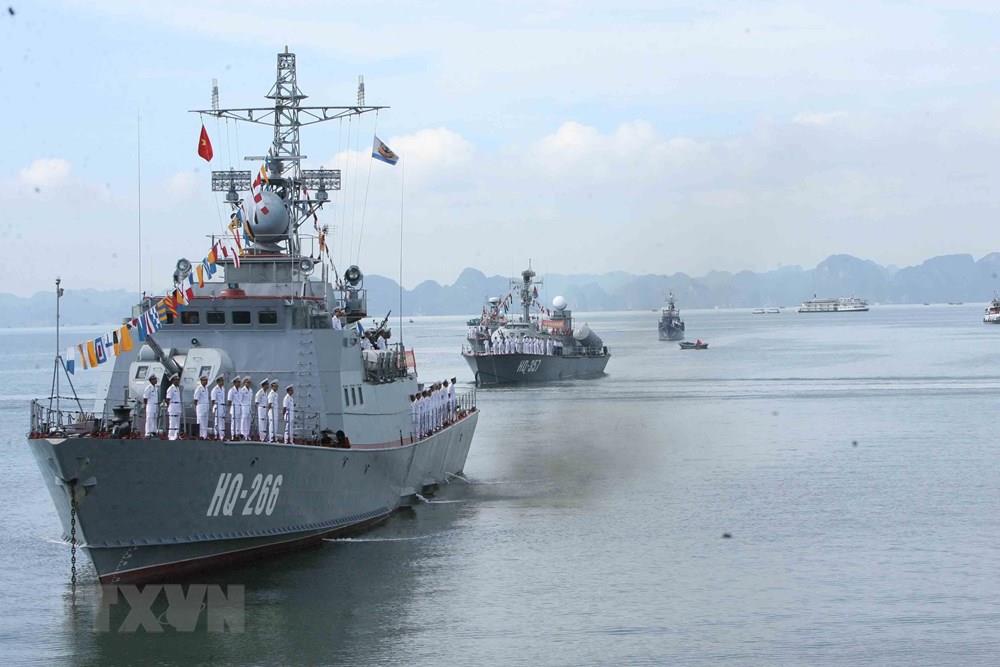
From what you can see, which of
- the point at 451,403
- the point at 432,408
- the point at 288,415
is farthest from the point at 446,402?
the point at 288,415

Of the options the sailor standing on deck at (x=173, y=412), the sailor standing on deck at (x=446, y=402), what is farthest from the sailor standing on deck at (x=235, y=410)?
the sailor standing on deck at (x=446, y=402)

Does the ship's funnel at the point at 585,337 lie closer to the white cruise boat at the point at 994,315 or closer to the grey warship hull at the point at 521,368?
the grey warship hull at the point at 521,368

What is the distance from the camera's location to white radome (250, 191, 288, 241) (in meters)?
25.8

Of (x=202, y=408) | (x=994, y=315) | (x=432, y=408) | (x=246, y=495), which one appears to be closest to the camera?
(x=202, y=408)

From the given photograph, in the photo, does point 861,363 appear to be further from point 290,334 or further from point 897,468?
point 290,334

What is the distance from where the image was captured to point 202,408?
2111cm

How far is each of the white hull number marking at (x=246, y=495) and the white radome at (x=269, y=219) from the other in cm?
594

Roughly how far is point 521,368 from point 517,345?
1716 millimetres

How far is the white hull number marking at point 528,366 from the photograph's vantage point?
76250 millimetres

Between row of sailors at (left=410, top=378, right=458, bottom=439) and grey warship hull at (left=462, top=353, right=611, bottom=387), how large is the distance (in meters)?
39.2

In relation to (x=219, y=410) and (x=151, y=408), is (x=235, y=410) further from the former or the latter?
(x=151, y=408)

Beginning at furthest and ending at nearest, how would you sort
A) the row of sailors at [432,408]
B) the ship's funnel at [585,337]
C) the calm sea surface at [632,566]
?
the ship's funnel at [585,337]
the row of sailors at [432,408]
the calm sea surface at [632,566]

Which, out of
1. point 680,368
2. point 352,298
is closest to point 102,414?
point 352,298

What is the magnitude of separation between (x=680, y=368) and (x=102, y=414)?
227ft
